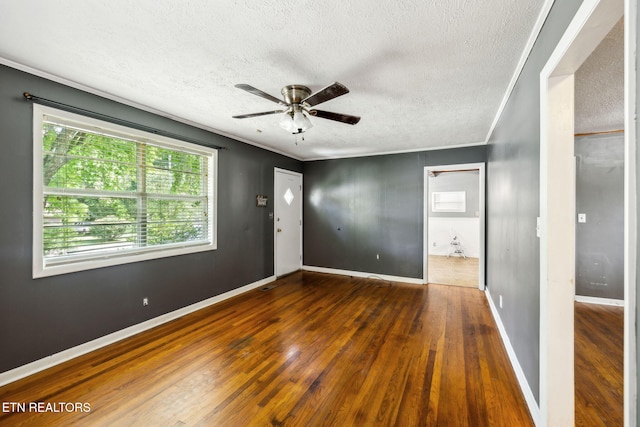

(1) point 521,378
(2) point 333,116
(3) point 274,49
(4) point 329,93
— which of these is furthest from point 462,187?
(3) point 274,49

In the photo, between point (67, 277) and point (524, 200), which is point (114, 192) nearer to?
point (67, 277)

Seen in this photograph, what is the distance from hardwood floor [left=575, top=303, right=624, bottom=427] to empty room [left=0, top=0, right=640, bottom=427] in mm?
19

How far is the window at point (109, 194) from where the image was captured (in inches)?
88.3

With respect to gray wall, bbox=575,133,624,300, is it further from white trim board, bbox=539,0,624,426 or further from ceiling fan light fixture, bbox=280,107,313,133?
ceiling fan light fixture, bbox=280,107,313,133

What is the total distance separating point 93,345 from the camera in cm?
248

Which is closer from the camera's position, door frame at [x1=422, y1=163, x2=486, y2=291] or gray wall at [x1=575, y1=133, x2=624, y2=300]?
gray wall at [x1=575, y1=133, x2=624, y2=300]

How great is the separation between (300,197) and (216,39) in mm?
4186

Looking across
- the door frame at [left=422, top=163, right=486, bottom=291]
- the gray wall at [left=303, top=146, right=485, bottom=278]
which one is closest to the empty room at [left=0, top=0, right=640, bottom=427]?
the door frame at [left=422, top=163, right=486, bottom=291]

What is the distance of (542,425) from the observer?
4.83ft

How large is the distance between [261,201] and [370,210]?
2.17 metres

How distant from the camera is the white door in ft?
16.7

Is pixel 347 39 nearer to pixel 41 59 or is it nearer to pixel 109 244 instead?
pixel 41 59

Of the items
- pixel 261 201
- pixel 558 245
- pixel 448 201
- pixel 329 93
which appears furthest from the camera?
pixel 448 201

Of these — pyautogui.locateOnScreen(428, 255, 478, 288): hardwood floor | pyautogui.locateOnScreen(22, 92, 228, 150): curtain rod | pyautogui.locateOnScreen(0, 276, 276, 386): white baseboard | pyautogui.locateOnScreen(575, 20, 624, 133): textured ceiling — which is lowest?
pyautogui.locateOnScreen(0, 276, 276, 386): white baseboard
